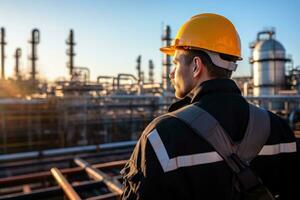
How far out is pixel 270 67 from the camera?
500 inches

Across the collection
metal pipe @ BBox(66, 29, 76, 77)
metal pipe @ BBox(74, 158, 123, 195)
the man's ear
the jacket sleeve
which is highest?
metal pipe @ BBox(66, 29, 76, 77)

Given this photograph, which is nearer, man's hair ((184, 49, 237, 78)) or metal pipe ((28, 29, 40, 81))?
man's hair ((184, 49, 237, 78))

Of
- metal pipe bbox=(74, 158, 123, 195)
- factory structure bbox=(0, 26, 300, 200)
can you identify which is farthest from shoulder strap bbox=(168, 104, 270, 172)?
factory structure bbox=(0, 26, 300, 200)

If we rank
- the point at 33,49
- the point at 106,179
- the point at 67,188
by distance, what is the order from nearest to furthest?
the point at 67,188, the point at 106,179, the point at 33,49

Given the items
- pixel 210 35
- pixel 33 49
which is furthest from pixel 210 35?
pixel 33 49

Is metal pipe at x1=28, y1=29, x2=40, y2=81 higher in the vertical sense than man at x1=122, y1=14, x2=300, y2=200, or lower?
higher

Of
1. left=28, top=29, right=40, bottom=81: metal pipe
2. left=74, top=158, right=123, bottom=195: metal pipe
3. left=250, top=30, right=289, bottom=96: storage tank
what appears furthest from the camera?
left=28, top=29, right=40, bottom=81: metal pipe

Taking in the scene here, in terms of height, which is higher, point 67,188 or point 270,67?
point 270,67

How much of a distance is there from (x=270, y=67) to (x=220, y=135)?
1290 centimetres

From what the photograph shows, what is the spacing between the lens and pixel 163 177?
0.88 m

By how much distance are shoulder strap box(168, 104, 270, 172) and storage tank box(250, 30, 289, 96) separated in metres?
12.5

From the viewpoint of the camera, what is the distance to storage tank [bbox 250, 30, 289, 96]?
12.6 meters

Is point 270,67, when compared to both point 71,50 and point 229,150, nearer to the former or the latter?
point 229,150

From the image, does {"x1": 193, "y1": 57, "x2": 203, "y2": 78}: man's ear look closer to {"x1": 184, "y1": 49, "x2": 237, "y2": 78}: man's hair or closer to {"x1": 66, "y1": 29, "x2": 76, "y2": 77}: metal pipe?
{"x1": 184, "y1": 49, "x2": 237, "y2": 78}: man's hair
